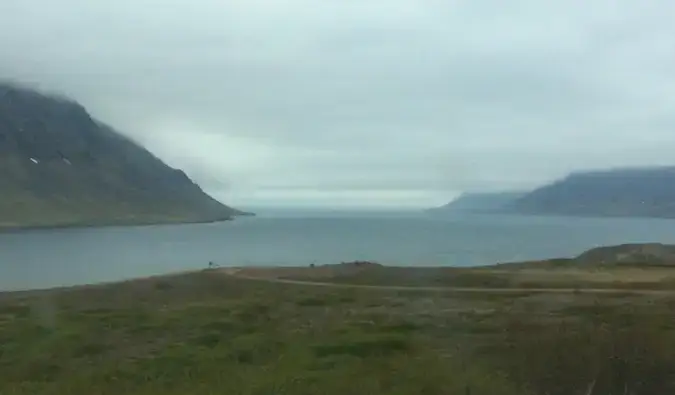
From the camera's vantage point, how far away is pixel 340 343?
88.9 ft

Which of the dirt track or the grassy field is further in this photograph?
the dirt track

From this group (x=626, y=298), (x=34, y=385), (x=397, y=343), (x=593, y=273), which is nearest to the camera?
(x=34, y=385)

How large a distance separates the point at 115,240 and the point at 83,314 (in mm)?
143081

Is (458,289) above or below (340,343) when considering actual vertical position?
above

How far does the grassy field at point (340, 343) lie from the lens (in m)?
19.1

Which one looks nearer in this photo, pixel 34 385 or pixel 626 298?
pixel 34 385

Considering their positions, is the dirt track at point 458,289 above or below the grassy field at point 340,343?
above

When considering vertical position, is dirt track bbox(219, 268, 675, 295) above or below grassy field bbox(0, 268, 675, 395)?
above

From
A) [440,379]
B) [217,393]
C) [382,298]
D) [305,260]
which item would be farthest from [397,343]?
[305,260]

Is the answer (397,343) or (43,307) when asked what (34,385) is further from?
(43,307)

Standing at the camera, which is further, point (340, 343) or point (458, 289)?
point (458, 289)

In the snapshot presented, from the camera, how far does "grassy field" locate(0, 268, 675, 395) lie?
19141mm

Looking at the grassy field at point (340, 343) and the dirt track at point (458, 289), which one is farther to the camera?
the dirt track at point (458, 289)

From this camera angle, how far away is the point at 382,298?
41.5 meters
